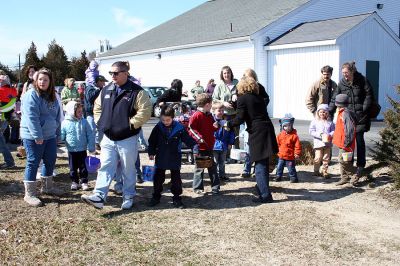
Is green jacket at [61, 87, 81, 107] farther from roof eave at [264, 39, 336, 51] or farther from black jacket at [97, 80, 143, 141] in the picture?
roof eave at [264, 39, 336, 51]

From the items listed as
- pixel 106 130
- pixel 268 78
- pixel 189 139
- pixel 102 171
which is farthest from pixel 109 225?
pixel 268 78

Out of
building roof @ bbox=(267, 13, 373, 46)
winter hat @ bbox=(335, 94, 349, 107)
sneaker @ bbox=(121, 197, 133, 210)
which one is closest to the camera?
sneaker @ bbox=(121, 197, 133, 210)

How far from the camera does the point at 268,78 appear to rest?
2286 cm

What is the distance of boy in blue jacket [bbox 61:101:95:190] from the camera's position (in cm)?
713

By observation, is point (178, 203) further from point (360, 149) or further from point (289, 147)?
point (360, 149)

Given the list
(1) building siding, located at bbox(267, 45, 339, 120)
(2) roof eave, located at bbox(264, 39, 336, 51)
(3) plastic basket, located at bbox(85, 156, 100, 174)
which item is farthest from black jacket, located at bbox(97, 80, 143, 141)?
(1) building siding, located at bbox(267, 45, 339, 120)

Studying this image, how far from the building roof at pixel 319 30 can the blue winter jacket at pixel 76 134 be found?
14.5m

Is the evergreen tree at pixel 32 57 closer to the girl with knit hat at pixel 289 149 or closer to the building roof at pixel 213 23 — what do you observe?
the building roof at pixel 213 23

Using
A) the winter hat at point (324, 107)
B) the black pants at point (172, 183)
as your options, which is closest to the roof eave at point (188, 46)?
the winter hat at point (324, 107)

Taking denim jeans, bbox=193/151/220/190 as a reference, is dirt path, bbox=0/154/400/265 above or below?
below

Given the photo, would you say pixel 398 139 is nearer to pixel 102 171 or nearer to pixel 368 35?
pixel 102 171

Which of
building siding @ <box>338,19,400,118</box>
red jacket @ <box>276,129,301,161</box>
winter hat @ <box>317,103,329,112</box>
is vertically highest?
building siding @ <box>338,19,400,118</box>

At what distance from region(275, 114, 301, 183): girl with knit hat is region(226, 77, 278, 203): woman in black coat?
1271 millimetres

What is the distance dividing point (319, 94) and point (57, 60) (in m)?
47.3
